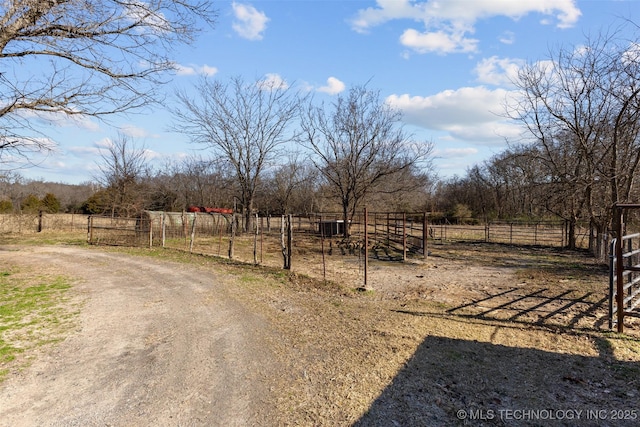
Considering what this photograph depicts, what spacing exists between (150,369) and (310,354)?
6.42ft

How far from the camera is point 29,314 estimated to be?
20.5ft

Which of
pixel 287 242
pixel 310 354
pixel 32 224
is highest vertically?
pixel 287 242

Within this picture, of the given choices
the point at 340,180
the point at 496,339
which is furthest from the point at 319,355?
the point at 340,180

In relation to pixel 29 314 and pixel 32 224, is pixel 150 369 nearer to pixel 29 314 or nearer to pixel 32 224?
pixel 29 314

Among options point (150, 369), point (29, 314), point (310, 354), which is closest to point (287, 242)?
point (29, 314)

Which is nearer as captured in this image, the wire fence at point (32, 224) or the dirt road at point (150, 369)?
the dirt road at point (150, 369)

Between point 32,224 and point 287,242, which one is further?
point 32,224

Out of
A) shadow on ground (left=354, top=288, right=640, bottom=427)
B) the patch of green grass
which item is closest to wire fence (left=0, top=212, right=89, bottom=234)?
the patch of green grass

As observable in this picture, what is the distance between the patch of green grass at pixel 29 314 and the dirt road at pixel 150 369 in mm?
269

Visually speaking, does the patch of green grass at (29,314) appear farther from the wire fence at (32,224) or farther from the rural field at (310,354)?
the wire fence at (32,224)

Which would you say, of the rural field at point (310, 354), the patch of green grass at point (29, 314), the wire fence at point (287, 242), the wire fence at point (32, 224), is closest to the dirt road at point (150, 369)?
the rural field at point (310, 354)

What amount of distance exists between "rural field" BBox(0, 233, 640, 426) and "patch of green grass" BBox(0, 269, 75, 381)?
35mm

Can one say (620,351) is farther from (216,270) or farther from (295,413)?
(216,270)

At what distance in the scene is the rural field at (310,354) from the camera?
11.3 feet
